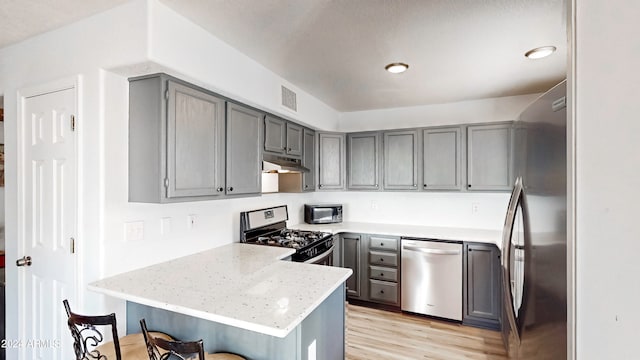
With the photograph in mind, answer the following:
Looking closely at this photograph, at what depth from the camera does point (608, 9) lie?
1.67 feet

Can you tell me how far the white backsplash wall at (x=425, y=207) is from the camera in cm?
341

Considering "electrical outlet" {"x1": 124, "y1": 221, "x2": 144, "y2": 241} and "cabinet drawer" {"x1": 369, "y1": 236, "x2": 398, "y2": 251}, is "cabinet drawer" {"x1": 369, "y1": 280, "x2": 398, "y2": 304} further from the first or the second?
"electrical outlet" {"x1": 124, "y1": 221, "x2": 144, "y2": 241}

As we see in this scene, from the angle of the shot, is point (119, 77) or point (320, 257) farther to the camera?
point (320, 257)

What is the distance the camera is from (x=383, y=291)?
3.35 meters

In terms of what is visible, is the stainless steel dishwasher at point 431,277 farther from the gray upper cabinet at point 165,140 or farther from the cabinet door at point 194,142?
the gray upper cabinet at point 165,140

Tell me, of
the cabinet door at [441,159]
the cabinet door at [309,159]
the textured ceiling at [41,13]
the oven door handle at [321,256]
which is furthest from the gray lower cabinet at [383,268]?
the textured ceiling at [41,13]

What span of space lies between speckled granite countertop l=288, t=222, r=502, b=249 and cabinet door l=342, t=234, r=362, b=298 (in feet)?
0.38

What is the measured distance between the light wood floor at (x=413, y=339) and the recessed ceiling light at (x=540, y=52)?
8.06 ft

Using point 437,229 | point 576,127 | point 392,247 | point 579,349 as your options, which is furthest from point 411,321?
point 576,127

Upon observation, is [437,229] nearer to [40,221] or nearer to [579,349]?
[579,349]

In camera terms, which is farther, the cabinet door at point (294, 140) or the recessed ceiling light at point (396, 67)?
the cabinet door at point (294, 140)

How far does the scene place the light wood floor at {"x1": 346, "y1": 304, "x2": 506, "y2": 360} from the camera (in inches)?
98.8

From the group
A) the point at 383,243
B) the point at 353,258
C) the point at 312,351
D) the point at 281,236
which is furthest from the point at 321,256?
the point at 312,351

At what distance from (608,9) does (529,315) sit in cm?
100
